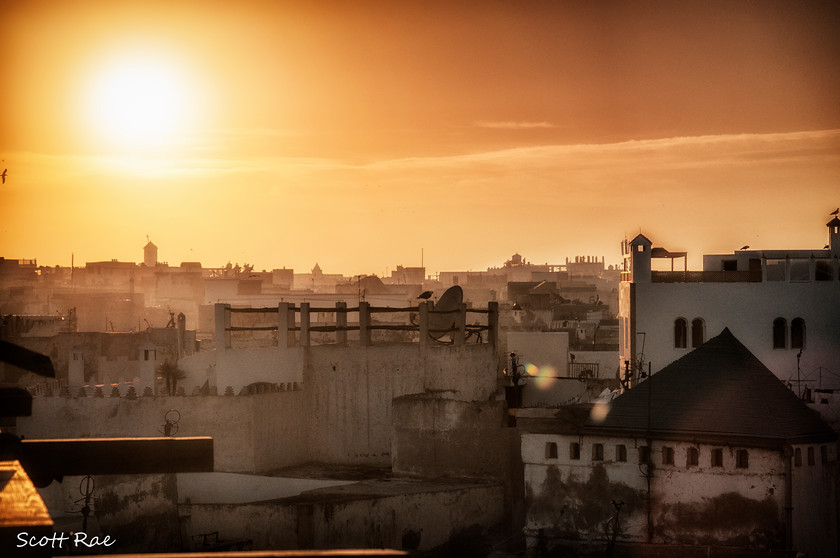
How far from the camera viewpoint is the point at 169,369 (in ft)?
145

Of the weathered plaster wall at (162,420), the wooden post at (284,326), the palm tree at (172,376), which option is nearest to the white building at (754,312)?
the wooden post at (284,326)

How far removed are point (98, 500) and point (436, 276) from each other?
14717 centimetres

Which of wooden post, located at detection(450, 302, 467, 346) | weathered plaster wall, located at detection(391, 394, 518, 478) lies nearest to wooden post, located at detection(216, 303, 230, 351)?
weathered plaster wall, located at detection(391, 394, 518, 478)

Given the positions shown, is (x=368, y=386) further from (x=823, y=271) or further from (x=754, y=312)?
(x=823, y=271)

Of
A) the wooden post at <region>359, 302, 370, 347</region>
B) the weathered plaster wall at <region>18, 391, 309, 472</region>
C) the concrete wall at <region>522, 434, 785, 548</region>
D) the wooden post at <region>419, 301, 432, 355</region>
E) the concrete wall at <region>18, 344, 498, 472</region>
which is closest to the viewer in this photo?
the concrete wall at <region>522, 434, 785, 548</region>

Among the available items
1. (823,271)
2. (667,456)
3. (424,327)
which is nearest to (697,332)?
(823,271)

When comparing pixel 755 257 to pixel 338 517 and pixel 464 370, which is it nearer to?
pixel 464 370

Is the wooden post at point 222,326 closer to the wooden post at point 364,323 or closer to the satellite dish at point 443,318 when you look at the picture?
the wooden post at point 364,323

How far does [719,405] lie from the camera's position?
34656 mm

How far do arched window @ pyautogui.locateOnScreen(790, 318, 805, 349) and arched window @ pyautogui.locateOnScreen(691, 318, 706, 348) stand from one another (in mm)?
3653

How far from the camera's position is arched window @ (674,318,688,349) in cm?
5034

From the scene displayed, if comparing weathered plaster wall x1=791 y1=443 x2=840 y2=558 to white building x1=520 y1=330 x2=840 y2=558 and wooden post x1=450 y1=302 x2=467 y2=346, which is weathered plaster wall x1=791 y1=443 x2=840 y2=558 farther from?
wooden post x1=450 y1=302 x2=467 y2=346

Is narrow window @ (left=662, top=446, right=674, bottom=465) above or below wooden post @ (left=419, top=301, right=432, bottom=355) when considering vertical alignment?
below

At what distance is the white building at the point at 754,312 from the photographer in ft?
161
